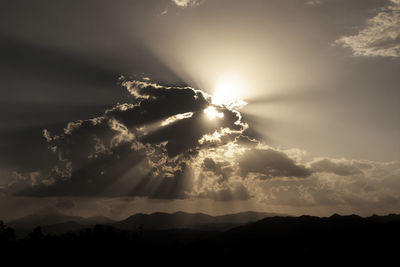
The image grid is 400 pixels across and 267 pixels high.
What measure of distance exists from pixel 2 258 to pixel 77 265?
4392 centimetres

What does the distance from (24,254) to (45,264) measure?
17779 mm

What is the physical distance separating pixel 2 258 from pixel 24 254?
11805 millimetres

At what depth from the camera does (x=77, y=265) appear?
197500mm

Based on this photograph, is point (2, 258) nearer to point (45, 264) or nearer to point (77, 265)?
point (45, 264)

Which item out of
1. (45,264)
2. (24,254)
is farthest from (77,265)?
(24,254)

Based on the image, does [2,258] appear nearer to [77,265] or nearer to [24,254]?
[24,254]

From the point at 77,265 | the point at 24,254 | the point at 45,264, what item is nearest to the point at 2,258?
the point at 24,254

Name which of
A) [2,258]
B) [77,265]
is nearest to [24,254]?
[2,258]

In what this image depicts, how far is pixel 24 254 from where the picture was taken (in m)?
199

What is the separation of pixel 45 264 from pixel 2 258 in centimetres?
2579

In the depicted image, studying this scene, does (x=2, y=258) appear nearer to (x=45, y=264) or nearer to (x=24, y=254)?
(x=24, y=254)

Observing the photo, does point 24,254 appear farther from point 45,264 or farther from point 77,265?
point 77,265

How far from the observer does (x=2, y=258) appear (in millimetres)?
191375

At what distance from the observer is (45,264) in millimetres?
192500
